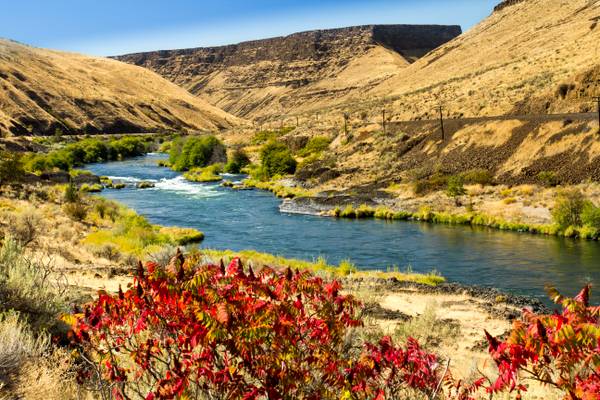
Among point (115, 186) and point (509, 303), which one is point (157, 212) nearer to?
point (115, 186)

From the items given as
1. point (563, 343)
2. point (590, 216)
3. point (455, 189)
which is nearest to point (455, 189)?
point (455, 189)

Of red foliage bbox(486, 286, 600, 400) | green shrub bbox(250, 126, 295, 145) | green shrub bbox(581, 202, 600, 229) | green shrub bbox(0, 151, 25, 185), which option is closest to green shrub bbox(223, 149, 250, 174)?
green shrub bbox(250, 126, 295, 145)

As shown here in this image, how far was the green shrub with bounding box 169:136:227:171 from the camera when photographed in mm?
72625

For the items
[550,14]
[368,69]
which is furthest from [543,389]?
[368,69]

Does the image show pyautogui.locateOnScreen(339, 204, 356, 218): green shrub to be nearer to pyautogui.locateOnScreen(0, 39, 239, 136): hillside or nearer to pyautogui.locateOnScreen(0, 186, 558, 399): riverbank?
pyautogui.locateOnScreen(0, 186, 558, 399): riverbank

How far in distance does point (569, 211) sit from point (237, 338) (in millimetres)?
30679

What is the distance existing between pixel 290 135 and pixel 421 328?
74.4 meters

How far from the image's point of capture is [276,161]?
2441 inches

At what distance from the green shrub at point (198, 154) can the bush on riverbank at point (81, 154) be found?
1364 cm

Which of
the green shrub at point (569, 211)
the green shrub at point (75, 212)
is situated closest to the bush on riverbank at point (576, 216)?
the green shrub at point (569, 211)

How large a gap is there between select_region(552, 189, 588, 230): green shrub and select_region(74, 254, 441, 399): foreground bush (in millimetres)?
28051

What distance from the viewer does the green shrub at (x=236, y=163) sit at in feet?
229

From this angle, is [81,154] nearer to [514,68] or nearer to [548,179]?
[514,68]

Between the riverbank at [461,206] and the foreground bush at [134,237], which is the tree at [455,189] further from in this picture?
the foreground bush at [134,237]
